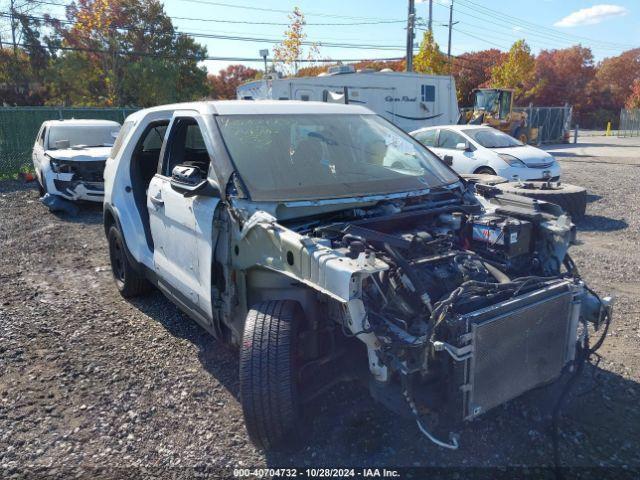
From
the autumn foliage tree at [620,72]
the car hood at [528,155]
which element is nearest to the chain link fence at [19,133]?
the car hood at [528,155]

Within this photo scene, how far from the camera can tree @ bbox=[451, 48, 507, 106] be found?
154 feet

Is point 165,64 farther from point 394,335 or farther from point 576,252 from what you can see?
point 394,335

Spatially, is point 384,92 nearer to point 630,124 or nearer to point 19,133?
point 19,133

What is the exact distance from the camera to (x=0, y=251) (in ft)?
24.5

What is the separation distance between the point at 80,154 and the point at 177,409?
27.1 ft

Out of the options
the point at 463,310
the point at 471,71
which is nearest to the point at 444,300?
the point at 463,310

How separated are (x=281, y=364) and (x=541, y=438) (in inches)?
61.7

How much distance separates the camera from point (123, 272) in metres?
5.29

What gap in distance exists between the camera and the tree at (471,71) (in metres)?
47.0

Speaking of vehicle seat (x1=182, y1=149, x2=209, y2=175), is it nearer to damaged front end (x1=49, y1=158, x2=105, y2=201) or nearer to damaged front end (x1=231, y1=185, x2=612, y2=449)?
damaged front end (x1=231, y1=185, x2=612, y2=449)

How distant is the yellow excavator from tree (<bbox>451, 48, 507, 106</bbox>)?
20.2 meters

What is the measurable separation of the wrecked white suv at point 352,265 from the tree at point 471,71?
44643 millimetres

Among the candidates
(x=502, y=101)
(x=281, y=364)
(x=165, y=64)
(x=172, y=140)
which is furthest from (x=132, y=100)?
(x=281, y=364)

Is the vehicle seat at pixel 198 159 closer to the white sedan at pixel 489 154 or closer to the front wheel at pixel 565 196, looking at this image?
the front wheel at pixel 565 196
